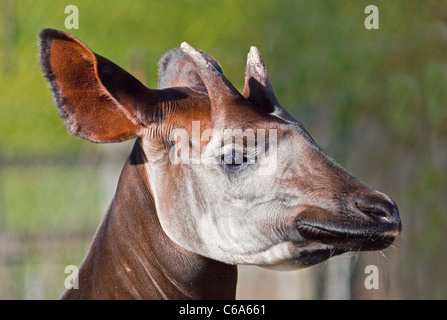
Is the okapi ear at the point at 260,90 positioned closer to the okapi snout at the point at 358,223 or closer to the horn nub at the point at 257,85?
the horn nub at the point at 257,85

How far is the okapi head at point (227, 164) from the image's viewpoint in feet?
5.64

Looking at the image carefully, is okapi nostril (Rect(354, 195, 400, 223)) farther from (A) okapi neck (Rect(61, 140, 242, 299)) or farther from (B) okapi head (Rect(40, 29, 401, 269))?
(A) okapi neck (Rect(61, 140, 242, 299))

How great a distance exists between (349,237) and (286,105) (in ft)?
16.8

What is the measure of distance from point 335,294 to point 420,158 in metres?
1.58

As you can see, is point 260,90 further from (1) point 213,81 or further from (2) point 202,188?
(2) point 202,188

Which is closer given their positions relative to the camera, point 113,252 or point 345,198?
point 345,198

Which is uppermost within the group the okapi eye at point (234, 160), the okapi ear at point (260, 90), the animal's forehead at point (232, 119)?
the okapi ear at point (260, 90)

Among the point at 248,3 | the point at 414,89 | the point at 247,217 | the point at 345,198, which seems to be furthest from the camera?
the point at 248,3

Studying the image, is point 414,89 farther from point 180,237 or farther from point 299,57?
point 180,237

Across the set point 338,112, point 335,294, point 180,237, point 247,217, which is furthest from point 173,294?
point 338,112

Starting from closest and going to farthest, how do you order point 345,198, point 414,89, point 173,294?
point 345,198, point 173,294, point 414,89

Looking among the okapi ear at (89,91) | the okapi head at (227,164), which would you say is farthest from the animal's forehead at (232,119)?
the okapi ear at (89,91)

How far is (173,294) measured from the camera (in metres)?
2.05

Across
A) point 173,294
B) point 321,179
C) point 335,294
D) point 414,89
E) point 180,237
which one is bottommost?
point 335,294
